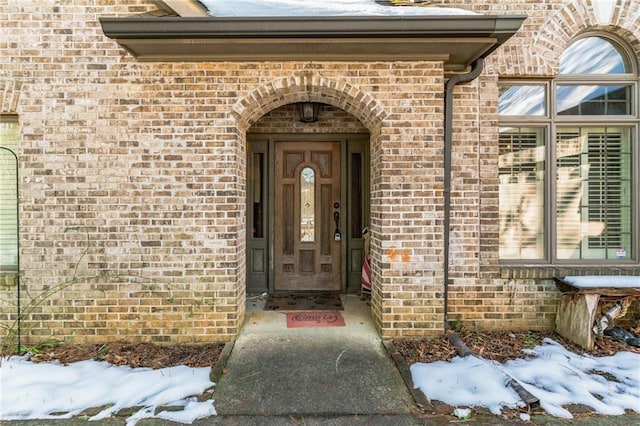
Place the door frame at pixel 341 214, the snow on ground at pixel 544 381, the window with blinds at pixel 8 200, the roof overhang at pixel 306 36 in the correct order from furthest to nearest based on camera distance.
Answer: the door frame at pixel 341 214
the window with blinds at pixel 8 200
the roof overhang at pixel 306 36
the snow on ground at pixel 544 381

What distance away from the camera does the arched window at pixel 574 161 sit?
434cm

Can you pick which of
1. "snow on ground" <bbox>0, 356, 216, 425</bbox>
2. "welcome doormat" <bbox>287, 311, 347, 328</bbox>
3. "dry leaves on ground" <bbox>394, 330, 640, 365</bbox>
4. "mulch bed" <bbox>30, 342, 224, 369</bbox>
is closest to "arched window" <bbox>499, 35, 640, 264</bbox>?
"dry leaves on ground" <bbox>394, 330, 640, 365</bbox>

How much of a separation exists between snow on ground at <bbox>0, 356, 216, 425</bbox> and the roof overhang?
3.12 meters

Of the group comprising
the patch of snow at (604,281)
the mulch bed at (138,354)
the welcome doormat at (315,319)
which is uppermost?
the patch of snow at (604,281)

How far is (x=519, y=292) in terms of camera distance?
4215 millimetres

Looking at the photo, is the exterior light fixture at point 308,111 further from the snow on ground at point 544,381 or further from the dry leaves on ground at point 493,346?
the snow on ground at point 544,381

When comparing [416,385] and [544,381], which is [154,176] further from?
[544,381]

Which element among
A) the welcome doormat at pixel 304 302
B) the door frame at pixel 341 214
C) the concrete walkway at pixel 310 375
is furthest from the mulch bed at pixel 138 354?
the door frame at pixel 341 214

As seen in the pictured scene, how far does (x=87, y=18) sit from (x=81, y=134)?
1268 millimetres

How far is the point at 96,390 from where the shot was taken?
3.00m

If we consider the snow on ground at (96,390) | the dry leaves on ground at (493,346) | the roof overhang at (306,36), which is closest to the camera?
the snow on ground at (96,390)

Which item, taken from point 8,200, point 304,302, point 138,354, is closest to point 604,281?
point 304,302

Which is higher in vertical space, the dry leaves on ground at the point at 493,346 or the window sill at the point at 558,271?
the window sill at the point at 558,271

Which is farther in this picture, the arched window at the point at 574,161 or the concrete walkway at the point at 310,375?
the arched window at the point at 574,161
